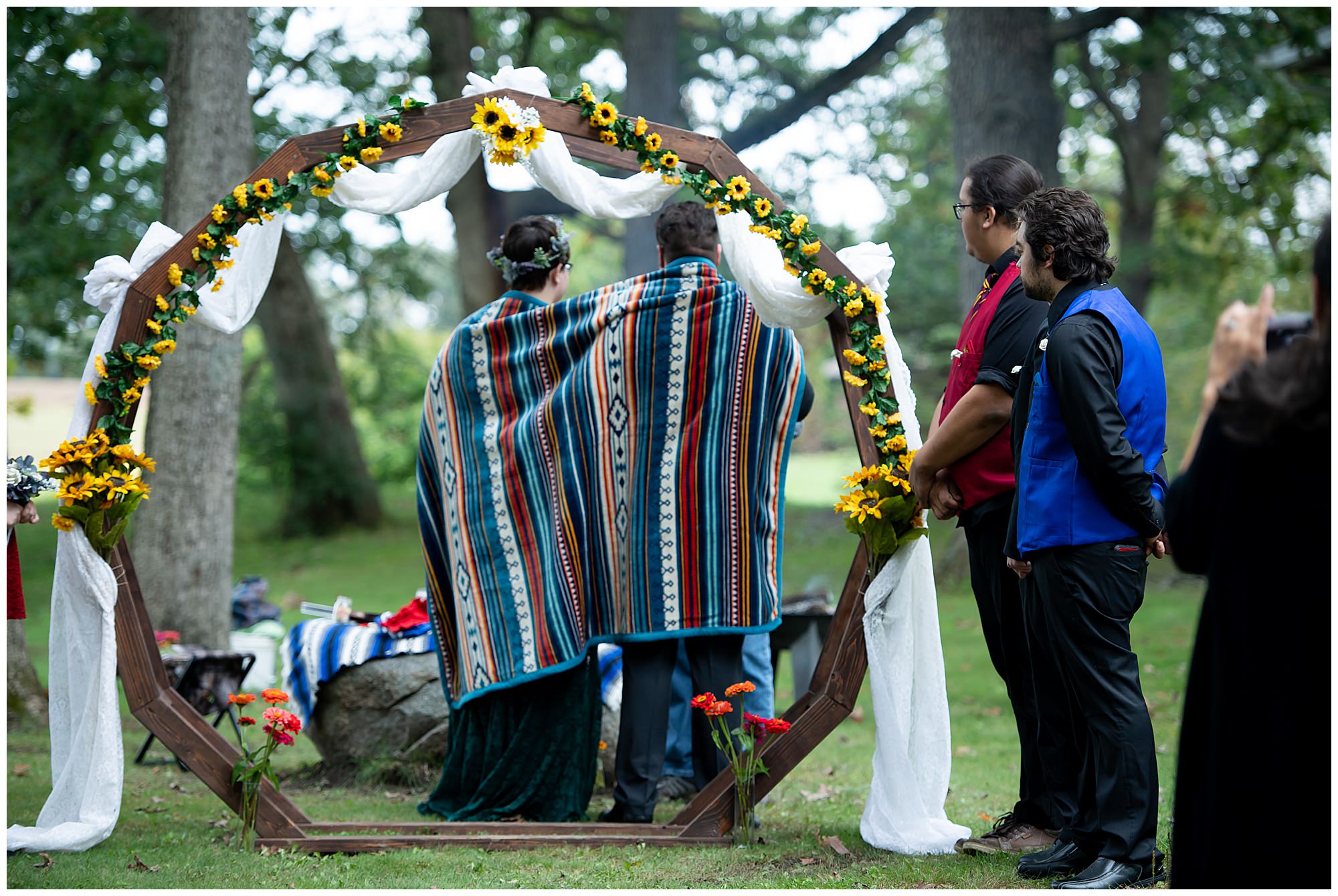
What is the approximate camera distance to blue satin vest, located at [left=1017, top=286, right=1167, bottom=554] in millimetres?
3234

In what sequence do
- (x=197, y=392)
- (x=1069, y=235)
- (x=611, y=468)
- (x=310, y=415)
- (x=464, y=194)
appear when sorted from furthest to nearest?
1. (x=310, y=415)
2. (x=464, y=194)
3. (x=197, y=392)
4. (x=611, y=468)
5. (x=1069, y=235)

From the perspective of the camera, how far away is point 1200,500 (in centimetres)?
224

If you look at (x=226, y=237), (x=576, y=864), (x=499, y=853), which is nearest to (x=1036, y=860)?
(x=576, y=864)

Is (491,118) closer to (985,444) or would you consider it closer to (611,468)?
(611,468)

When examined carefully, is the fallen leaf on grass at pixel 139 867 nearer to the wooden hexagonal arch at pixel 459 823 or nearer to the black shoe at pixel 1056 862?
the wooden hexagonal arch at pixel 459 823

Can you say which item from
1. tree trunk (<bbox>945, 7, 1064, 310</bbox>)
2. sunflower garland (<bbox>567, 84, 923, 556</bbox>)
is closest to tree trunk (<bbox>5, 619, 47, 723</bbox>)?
sunflower garland (<bbox>567, 84, 923, 556</bbox>)

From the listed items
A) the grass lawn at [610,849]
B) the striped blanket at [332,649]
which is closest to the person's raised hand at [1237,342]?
the grass lawn at [610,849]

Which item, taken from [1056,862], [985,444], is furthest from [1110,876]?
[985,444]

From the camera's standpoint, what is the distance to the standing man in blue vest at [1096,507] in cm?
317

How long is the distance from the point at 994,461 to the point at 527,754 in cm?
216

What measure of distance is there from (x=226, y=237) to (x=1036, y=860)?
3.44m

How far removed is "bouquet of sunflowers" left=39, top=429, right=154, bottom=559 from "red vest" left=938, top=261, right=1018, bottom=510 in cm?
276

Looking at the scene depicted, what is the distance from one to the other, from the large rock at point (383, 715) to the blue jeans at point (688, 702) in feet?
3.40

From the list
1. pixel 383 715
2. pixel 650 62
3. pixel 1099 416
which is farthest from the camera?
pixel 650 62
